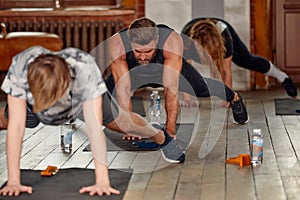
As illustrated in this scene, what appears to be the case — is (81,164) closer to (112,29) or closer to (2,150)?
(2,150)

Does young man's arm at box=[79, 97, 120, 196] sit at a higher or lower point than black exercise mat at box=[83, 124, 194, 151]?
higher

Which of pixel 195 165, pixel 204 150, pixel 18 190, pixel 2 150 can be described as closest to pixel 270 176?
pixel 195 165

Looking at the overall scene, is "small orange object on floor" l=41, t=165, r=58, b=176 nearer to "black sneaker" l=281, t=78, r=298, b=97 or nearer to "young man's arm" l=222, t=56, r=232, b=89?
"young man's arm" l=222, t=56, r=232, b=89

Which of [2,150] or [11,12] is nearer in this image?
[2,150]

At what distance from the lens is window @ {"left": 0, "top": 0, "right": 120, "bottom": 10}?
8.48 meters

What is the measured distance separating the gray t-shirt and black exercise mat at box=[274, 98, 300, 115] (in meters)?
3.26

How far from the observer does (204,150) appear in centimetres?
507

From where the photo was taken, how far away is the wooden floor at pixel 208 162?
3.94 meters

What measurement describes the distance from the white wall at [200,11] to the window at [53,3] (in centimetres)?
46

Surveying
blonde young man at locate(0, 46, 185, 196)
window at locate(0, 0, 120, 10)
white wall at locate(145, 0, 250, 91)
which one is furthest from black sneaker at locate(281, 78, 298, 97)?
blonde young man at locate(0, 46, 185, 196)

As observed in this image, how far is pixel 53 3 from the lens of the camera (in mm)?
8477

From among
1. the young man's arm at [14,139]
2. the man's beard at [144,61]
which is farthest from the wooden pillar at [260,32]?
the young man's arm at [14,139]

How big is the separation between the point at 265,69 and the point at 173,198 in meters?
3.67

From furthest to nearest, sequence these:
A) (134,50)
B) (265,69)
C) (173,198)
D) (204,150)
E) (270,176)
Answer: (265,69) < (204,150) < (134,50) < (270,176) < (173,198)
